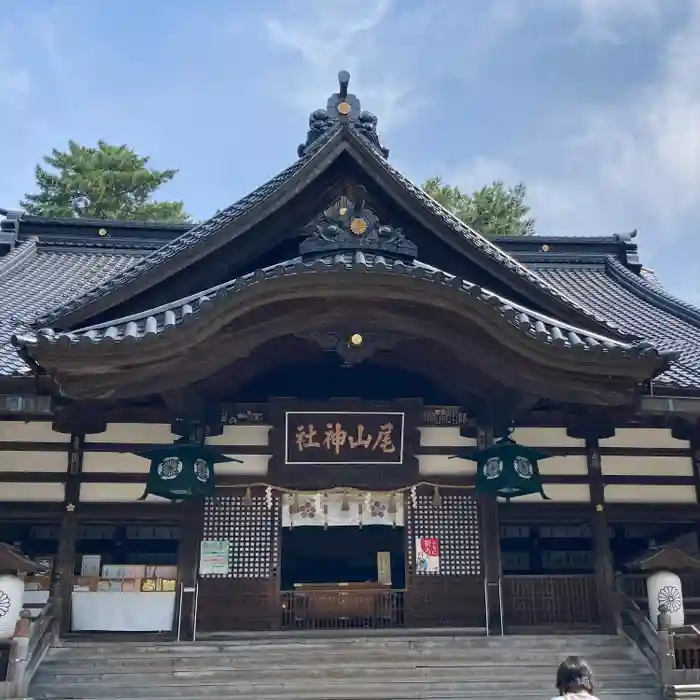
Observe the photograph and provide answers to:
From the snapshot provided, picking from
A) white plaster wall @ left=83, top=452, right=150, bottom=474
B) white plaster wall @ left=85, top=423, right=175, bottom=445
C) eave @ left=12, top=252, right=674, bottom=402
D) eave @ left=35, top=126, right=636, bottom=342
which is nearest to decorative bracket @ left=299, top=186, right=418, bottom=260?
eave @ left=35, top=126, right=636, bottom=342

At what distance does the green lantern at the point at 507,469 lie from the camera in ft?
33.5

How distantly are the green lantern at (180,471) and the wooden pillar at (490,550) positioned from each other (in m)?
3.66

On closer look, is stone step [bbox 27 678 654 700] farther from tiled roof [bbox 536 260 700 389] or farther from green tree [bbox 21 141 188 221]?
green tree [bbox 21 141 188 221]

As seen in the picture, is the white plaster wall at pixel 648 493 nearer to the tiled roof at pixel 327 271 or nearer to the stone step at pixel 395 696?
the tiled roof at pixel 327 271

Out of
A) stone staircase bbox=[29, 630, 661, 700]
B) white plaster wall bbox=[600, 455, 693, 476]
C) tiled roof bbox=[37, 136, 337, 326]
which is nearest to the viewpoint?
stone staircase bbox=[29, 630, 661, 700]

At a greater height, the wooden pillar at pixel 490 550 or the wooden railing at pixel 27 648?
the wooden pillar at pixel 490 550

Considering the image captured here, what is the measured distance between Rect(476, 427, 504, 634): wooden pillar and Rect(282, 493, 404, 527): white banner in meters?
1.14

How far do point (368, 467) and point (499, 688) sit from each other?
10.5ft

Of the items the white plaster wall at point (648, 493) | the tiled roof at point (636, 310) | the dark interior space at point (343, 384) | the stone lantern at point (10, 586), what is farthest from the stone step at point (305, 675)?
the tiled roof at point (636, 310)

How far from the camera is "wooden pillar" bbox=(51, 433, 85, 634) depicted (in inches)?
388

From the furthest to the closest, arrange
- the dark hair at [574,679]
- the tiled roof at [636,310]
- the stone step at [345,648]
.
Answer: the tiled roof at [636,310] < the stone step at [345,648] < the dark hair at [574,679]

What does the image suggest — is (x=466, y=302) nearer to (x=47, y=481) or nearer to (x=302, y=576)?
(x=47, y=481)

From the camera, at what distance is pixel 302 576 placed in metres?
13.9

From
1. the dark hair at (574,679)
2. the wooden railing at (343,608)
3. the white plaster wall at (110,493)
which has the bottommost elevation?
the dark hair at (574,679)
